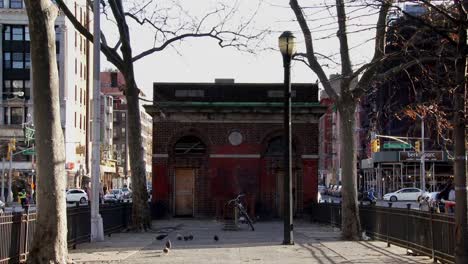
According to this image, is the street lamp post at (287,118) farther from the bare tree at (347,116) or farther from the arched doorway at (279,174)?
the arched doorway at (279,174)

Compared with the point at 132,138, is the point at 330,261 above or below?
below

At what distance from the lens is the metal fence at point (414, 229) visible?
531 inches

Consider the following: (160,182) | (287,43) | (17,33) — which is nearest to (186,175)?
(160,182)

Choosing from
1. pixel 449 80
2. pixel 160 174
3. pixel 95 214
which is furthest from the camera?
pixel 160 174

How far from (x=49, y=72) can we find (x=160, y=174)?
20.5 m

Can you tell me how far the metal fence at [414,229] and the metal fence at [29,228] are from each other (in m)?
8.22

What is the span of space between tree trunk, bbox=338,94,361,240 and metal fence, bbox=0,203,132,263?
7.57 m

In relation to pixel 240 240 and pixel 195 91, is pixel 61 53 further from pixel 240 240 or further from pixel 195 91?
pixel 240 240

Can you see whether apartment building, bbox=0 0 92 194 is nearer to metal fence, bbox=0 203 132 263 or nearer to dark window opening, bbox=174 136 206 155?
dark window opening, bbox=174 136 206 155

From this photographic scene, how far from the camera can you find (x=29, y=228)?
47.0ft

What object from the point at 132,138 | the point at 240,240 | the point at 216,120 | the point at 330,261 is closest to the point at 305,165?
the point at 216,120

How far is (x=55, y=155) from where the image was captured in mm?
13094

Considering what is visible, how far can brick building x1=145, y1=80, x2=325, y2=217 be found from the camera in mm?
33375

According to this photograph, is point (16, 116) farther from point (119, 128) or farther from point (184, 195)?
point (119, 128)
